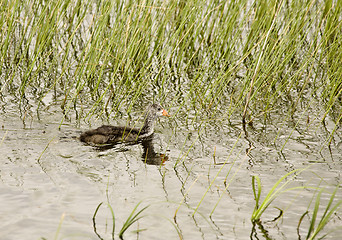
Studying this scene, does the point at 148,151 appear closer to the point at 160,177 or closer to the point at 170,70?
the point at 160,177

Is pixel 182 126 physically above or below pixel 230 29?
below

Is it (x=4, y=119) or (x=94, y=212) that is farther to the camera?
(x=4, y=119)

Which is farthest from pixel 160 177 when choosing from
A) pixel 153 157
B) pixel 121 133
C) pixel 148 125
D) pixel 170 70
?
pixel 170 70

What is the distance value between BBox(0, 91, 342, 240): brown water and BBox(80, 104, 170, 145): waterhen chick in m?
0.14

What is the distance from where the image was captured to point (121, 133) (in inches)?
311

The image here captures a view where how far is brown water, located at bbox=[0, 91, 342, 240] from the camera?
521 centimetres

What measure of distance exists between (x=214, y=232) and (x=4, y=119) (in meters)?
4.26

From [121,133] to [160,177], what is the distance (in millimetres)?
1591

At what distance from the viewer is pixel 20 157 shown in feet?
22.4

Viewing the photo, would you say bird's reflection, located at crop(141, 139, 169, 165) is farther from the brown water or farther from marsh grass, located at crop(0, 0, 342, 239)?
marsh grass, located at crop(0, 0, 342, 239)

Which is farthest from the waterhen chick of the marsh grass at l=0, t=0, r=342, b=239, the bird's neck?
the marsh grass at l=0, t=0, r=342, b=239

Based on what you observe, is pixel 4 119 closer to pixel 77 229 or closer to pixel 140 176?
pixel 140 176

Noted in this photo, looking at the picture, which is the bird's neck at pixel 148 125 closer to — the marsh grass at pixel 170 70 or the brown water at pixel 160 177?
the brown water at pixel 160 177

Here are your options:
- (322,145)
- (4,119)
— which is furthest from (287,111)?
(4,119)
